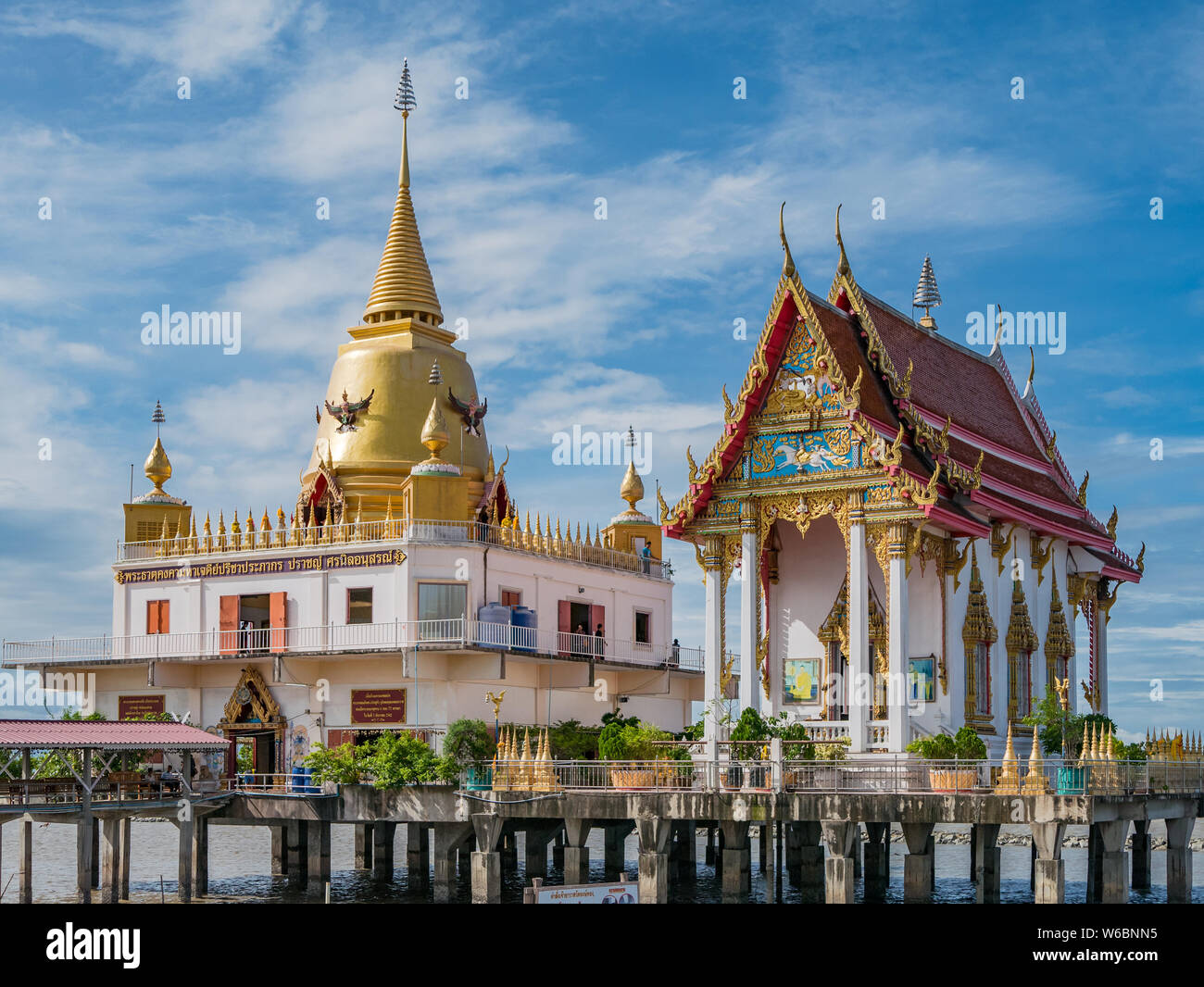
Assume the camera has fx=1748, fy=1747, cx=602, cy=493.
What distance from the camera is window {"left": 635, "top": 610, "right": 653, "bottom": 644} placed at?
2207 inches

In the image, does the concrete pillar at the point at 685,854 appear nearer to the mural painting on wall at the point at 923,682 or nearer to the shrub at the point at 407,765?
the shrub at the point at 407,765

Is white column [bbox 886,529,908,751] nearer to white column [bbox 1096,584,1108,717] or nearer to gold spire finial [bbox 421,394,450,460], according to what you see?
white column [bbox 1096,584,1108,717]

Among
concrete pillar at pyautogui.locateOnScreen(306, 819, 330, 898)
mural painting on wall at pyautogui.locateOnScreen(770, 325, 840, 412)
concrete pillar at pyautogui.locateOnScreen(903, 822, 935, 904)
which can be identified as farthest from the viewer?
concrete pillar at pyautogui.locateOnScreen(306, 819, 330, 898)

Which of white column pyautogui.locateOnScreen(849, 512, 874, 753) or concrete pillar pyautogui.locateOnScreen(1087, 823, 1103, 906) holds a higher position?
white column pyautogui.locateOnScreen(849, 512, 874, 753)

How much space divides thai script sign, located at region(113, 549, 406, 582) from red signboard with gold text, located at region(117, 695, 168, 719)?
3.49 m

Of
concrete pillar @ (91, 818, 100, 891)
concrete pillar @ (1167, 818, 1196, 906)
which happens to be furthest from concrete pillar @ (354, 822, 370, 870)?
concrete pillar @ (1167, 818, 1196, 906)

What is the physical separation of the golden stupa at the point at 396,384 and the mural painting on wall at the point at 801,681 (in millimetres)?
17773

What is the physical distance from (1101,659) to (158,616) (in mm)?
26771

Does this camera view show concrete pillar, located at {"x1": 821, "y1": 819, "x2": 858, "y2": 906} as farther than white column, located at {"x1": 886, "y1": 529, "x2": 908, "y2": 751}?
No

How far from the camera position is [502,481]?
55344mm

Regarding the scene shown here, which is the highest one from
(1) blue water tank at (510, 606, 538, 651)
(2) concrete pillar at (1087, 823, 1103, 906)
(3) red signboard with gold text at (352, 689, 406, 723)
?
(1) blue water tank at (510, 606, 538, 651)
